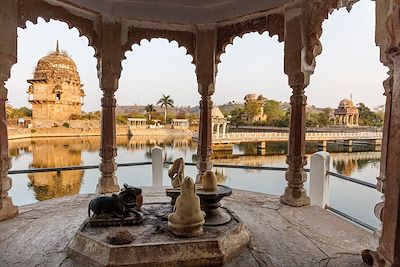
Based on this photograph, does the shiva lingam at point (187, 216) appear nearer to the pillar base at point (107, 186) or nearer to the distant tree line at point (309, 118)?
the pillar base at point (107, 186)

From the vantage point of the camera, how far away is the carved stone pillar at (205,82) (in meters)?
5.96

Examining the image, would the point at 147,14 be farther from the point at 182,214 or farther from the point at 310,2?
the point at 182,214

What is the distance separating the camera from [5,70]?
13.7 ft

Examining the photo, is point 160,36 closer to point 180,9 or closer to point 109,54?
point 180,9

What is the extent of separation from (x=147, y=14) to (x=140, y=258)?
14.8 feet

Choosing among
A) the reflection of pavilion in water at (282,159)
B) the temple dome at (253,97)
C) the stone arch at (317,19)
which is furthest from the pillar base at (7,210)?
the temple dome at (253,97)

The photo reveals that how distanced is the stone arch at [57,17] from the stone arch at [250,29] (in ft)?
7.74

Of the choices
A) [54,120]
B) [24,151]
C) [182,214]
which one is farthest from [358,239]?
[54,120]

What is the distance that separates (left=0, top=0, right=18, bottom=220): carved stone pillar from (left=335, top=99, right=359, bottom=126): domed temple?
49446 mm

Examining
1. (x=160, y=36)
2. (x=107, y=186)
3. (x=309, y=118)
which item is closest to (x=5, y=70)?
(x=107, y=186)

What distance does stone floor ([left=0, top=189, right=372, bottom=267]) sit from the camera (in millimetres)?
Result: 2945

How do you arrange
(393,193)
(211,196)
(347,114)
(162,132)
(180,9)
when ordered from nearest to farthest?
(393,193) → (211,196) → (180,9) → (162,132) → (347,114)

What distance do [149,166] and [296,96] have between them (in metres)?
14.2

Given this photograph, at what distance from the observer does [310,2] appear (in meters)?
4.65
